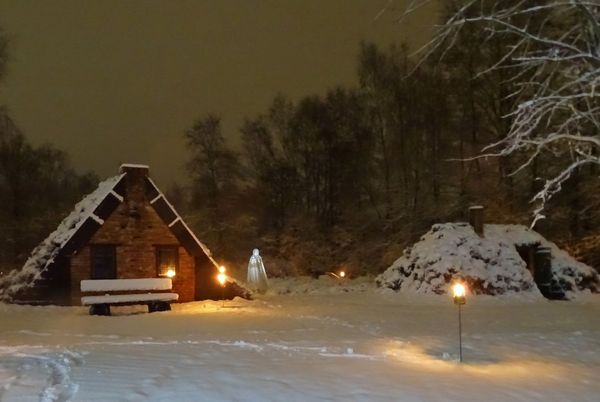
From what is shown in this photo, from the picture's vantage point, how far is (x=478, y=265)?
2625 cm

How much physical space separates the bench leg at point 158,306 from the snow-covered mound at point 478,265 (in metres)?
10.5

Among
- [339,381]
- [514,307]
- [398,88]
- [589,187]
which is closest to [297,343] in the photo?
[339,381]

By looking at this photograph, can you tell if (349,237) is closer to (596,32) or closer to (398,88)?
(398,88)

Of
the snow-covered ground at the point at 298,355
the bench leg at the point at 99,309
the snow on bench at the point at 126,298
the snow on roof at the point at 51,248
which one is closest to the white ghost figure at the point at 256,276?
the snow-covered ground at the point at 298,355

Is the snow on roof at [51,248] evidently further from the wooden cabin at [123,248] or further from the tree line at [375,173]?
the tree line at [375,173]

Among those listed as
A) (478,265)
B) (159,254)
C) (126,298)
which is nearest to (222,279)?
(159,254)

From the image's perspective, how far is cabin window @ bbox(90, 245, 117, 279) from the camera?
2380 cm

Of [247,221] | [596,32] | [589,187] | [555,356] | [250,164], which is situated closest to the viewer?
[596,32]

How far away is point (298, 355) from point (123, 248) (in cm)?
1457

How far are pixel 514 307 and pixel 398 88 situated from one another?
19.7 m

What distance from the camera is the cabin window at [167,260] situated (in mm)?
24969

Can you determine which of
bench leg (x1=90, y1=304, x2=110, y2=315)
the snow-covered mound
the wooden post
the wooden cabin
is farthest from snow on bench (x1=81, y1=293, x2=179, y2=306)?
the wooden post

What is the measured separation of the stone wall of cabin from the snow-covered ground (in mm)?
2838

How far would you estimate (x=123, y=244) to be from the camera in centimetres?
2438
